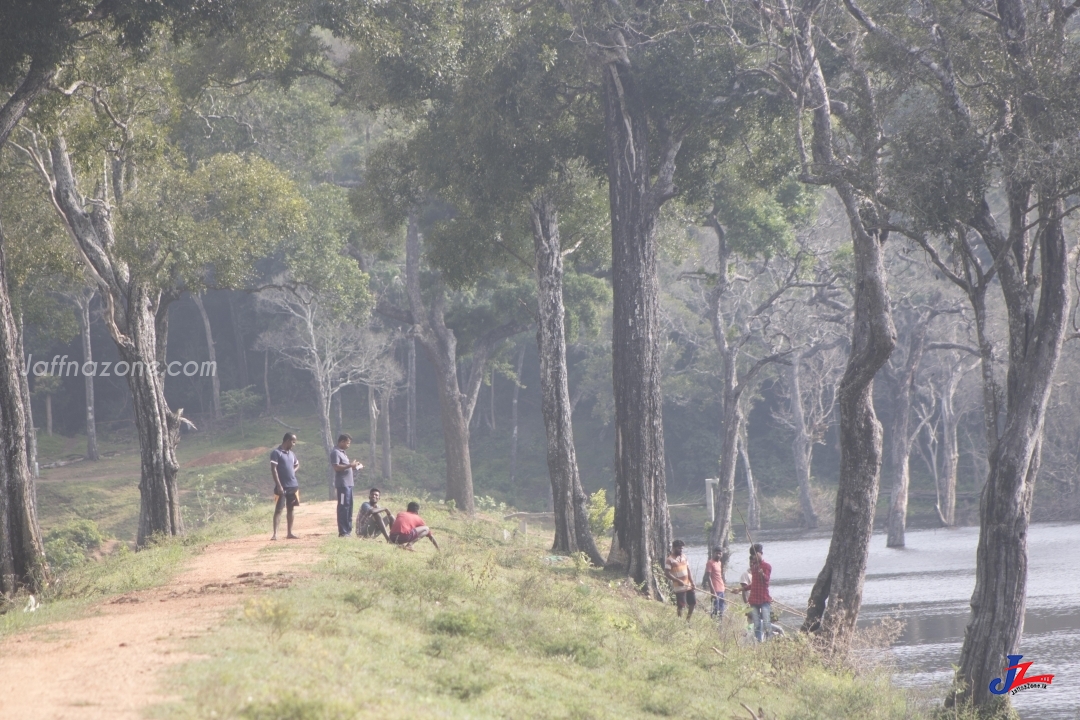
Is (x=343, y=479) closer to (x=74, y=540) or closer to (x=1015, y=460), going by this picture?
(x=1015, y=460)

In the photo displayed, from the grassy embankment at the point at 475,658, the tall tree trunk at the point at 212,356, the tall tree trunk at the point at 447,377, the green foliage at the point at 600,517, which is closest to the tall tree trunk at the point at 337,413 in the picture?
the tall tree trunk at the point at 212,356

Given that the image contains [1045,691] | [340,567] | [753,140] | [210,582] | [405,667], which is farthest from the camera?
[753,140]

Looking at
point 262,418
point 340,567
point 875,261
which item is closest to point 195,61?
point 340,567

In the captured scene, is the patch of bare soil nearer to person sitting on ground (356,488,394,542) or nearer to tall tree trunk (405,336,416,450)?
tall tree trunk (405,336,416,450)

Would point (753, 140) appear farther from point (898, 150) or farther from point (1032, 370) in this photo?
point (1032, 370)

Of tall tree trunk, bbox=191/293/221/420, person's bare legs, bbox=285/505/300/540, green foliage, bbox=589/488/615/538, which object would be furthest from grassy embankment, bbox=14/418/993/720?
tall tree trunk, bbox=191/293/221/420

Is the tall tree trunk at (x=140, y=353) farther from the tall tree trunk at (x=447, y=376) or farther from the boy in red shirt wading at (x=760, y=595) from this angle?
the tall tree trunk at (x=447, y=376)

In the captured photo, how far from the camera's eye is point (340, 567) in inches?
499

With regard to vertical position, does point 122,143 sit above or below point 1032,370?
above

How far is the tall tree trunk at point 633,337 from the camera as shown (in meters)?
18.2

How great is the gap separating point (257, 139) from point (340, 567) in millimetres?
20197

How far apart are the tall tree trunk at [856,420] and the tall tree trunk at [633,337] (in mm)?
3816

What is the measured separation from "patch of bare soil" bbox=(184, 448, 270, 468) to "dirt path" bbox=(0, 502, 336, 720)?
105 ft

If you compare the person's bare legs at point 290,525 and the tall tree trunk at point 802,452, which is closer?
the person's bare legs at point 290,525
